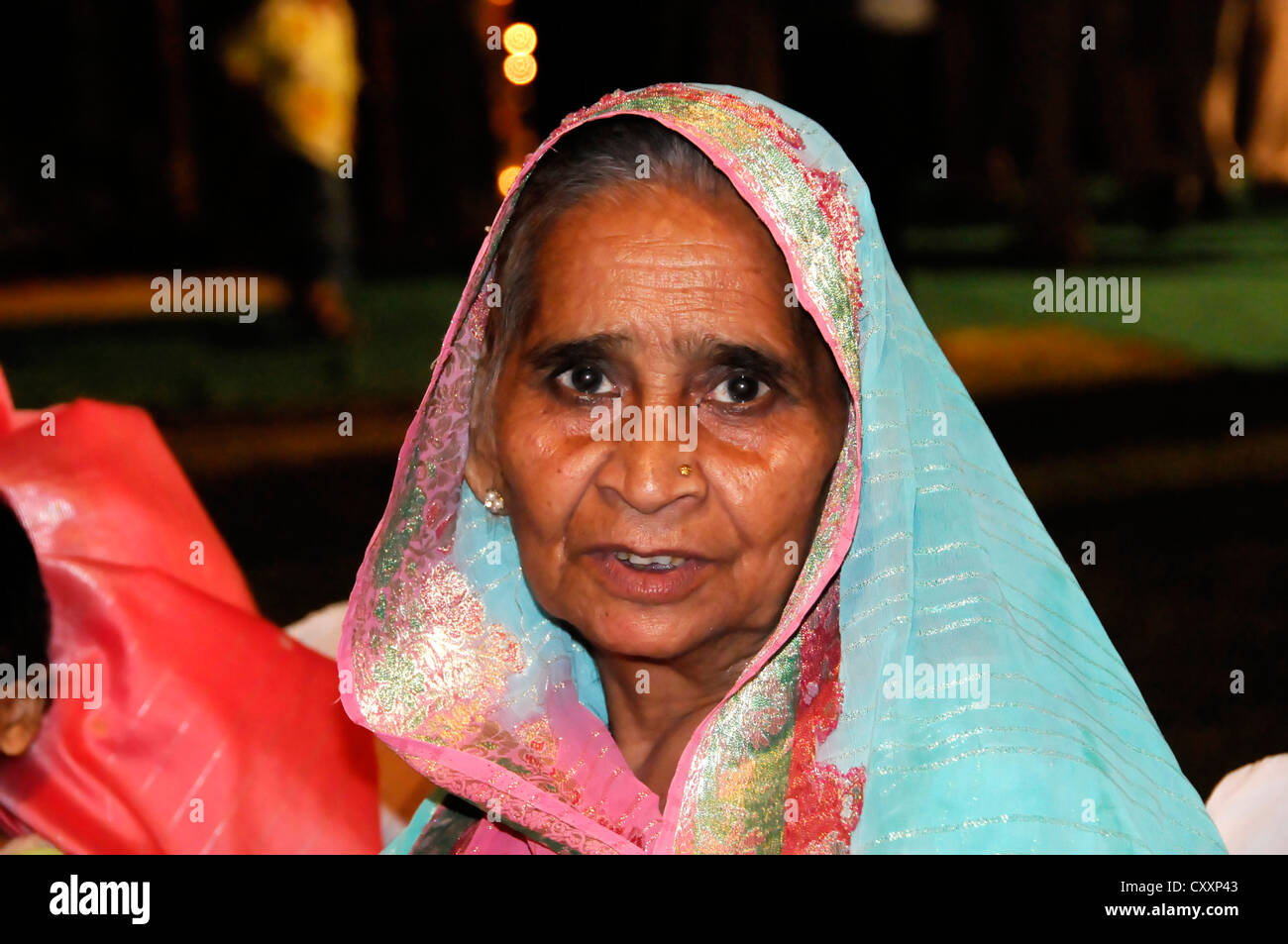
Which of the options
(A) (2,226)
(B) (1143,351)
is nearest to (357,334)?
(A) (2,226)

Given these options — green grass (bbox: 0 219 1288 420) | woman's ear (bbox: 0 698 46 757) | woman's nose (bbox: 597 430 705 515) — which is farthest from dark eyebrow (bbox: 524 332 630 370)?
green grass (bbox: 0 219 1288 420)

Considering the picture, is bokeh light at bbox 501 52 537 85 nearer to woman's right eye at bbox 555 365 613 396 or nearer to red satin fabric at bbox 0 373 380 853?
red satin fabric at bbox 0 373 380 853

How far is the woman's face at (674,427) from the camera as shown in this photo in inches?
59.8

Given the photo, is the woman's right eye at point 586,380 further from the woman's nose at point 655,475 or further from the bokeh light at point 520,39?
the bokeh light at point 520,39

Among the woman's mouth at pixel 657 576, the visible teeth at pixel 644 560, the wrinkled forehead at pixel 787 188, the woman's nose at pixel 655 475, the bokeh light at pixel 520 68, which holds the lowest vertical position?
the woman's mouth at pixel 657 576

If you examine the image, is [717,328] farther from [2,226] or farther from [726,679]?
[2,226]

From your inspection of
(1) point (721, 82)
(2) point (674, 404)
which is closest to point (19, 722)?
(2) point (674, 404)

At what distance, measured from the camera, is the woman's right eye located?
158 cm

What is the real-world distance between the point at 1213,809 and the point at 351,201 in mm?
8347

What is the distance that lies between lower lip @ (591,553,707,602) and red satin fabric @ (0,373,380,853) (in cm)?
91

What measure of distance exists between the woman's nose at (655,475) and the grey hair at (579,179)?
0.23 metres

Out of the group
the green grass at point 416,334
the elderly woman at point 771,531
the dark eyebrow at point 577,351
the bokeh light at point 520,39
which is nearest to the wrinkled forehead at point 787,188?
the elderly woman at point 771,531

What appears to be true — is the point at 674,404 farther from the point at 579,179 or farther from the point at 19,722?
the point at 19,722

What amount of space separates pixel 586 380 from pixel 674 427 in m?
0.13
